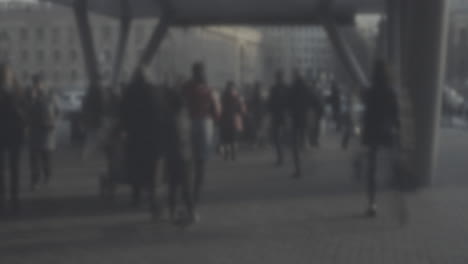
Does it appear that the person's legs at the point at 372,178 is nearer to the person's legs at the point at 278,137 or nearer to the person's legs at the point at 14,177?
the person's legs at the point at 14,177

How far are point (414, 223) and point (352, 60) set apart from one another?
20921 mm

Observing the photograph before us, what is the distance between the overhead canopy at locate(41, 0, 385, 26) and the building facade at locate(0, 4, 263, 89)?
19594 millimetres

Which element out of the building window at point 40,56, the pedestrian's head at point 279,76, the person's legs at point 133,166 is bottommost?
the person's legs at point 133,166

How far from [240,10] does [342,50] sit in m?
4.78

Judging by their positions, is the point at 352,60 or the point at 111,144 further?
the point at 352,60

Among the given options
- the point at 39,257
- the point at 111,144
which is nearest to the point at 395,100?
the point at 111,144

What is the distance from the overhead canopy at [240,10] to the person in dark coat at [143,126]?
17.4 m

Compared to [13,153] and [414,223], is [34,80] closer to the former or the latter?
[13,153]

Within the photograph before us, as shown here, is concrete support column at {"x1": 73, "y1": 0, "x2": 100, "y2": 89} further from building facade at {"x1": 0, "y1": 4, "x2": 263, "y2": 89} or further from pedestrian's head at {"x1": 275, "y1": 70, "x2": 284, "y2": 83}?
building facade at {"x1": 0, "y1": 4, "x2": 263, "y2": 89}

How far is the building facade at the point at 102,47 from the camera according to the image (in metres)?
54.8

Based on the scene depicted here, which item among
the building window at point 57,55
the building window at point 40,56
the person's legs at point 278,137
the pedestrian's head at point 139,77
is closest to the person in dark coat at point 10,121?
the pedestrian's head at point 139,77

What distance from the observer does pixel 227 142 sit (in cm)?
1741

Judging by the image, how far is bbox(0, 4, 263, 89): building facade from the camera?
54.8 meters

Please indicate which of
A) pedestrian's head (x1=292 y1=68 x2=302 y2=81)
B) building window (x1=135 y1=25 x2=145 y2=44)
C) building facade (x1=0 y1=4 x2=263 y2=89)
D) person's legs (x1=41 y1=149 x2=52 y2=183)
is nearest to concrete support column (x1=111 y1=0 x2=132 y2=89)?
pedestrian's head (x1=292 y1=68 x2=302 y2=81)
